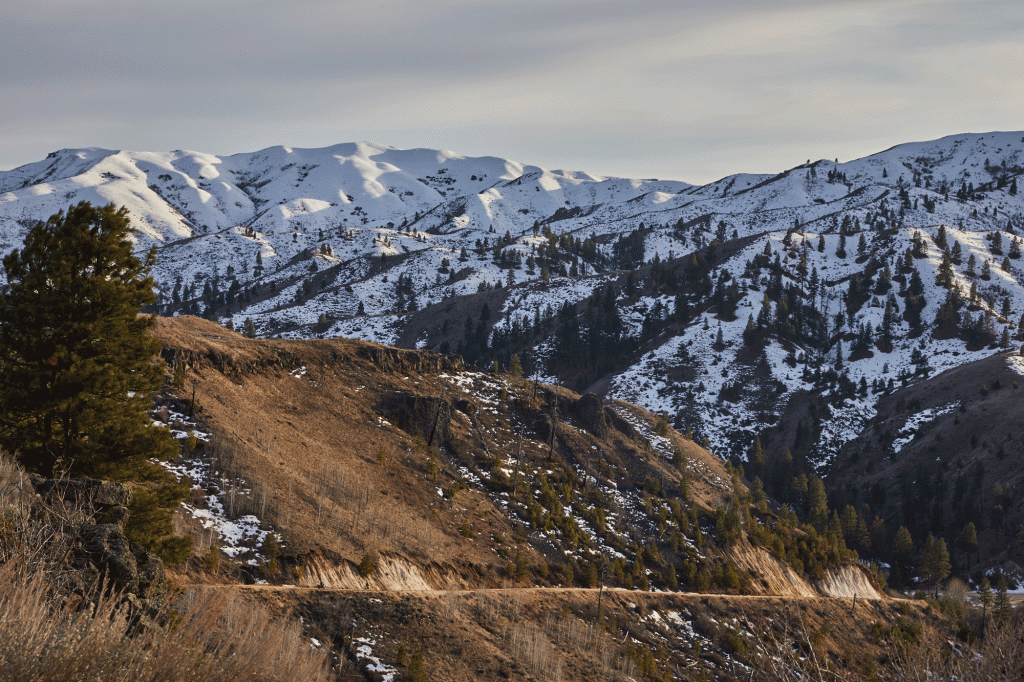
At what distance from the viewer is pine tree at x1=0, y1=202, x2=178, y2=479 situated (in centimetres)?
2303

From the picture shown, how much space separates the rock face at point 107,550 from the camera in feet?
49.0

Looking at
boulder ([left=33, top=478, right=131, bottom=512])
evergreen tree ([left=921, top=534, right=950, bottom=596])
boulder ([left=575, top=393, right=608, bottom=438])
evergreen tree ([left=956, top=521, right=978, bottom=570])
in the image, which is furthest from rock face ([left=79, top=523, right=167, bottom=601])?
evergreen tree ([left=956, top=521, right=978, bottom=570])

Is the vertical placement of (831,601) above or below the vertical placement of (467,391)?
below

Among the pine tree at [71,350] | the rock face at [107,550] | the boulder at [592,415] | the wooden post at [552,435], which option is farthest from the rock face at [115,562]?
the boulder at [592,415]

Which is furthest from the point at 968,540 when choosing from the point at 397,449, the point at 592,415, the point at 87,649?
the point at 87,649

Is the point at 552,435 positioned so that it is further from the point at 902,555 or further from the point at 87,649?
the point at 902,555

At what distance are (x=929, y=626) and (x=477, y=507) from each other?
163ft

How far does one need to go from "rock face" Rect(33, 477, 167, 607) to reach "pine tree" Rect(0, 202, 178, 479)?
4.89 meters

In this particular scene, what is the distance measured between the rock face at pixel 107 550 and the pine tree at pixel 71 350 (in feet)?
16.0

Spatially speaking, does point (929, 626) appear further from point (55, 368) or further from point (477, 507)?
point (55, 368)

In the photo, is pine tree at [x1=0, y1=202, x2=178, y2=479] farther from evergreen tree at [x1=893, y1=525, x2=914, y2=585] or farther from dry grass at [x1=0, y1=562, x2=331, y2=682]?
evergreen tree at [x1=893, y1=525, x2=914, y2=585]

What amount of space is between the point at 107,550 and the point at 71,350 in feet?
35.3

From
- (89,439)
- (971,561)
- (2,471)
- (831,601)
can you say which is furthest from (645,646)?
(971,561)

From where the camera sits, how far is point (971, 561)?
10812 centimetres
